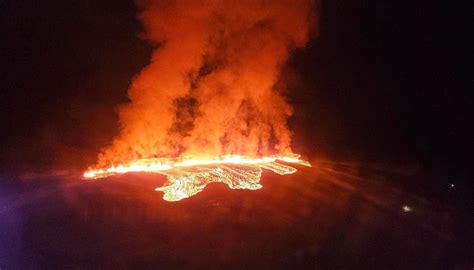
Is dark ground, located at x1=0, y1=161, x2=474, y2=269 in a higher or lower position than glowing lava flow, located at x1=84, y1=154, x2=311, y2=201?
lower

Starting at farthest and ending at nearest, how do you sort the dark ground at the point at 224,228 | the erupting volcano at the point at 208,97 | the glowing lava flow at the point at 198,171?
the erupting volcano at the point at 208,97
the glowing lava flow at the point at 198,171
the dark ground at the point at 224,228

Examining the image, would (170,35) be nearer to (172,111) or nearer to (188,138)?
(172,111)

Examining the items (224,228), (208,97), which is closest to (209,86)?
(208,97)

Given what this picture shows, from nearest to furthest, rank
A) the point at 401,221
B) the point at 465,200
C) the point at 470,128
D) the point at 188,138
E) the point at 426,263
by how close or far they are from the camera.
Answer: the point at 426,263 → the point at 401,221 → the point at 465,200 → the point at 188,138 → the point at 470,128

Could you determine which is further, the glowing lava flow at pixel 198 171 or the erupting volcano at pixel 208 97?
the erupting volcano at pixel 208 97

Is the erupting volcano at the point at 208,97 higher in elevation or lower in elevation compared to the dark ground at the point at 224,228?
higher

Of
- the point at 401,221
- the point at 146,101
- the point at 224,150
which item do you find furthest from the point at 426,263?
the point at 146,101
